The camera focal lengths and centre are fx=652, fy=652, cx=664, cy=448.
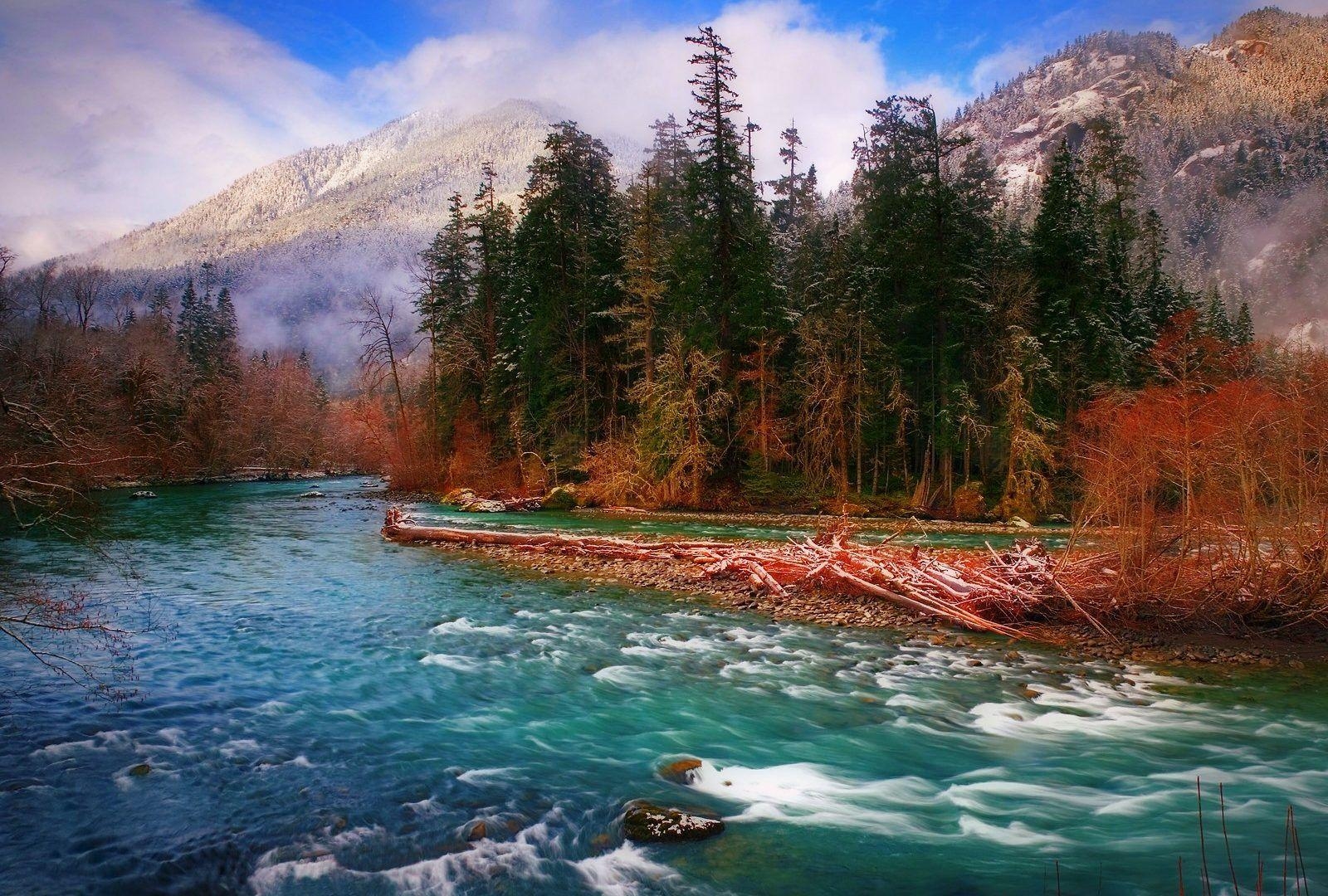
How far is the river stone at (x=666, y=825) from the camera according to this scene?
505cm

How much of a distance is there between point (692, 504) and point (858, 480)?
800cm

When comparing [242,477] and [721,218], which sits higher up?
[721,218]

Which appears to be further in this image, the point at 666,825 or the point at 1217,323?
the point at 1217,323

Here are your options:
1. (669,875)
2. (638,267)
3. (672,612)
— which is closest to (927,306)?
(638,267)

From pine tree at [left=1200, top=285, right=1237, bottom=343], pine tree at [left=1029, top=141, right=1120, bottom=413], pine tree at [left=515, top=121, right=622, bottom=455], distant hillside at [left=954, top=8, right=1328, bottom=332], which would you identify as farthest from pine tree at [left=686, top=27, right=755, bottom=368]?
distant hillside at [left=954, top=8, right=1328, bottom=332]

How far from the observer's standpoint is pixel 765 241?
1231 inches

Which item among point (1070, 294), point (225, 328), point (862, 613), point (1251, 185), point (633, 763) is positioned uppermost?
point (1251, 185)

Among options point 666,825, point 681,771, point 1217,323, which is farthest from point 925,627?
point 1217,323

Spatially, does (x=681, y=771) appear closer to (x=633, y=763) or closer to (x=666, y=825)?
(x=633, y=763)

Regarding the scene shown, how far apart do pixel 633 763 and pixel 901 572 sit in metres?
7.55

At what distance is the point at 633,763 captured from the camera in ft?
21.2

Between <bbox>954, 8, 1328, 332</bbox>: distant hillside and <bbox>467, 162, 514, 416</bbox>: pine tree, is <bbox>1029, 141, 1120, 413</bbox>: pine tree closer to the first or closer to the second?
<bbox>467, 162, 514, 416</bbox>: pine tree

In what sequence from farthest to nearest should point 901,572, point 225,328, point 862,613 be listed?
point 225,328
point 901,572
point 862,613

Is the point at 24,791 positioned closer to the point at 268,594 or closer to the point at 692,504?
the point at 268,594
